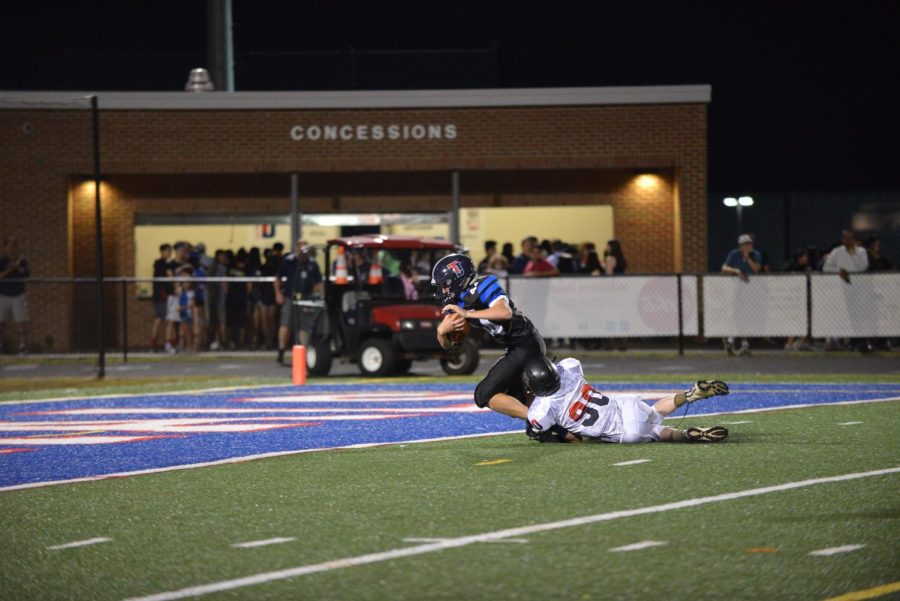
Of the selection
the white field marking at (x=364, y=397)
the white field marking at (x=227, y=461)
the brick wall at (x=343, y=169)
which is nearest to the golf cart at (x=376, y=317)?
the white field marking at (x=364, y=397)

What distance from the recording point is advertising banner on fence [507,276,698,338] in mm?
24406

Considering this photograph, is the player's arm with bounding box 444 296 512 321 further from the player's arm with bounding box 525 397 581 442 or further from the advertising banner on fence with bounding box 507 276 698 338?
the advertising banner on fence with bounding box 507 276 698 338

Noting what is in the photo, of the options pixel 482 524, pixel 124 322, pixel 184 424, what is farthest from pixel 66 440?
pixel 124 322

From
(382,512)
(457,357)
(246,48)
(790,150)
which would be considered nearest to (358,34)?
(246,48)

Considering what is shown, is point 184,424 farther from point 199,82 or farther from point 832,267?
point 199,82

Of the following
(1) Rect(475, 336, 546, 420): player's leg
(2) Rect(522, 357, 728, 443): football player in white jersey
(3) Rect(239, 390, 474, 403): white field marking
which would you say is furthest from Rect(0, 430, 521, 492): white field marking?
(3) Rect(239, 390, 474, 403): white field marking

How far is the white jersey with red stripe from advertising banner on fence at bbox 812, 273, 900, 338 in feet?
44.5

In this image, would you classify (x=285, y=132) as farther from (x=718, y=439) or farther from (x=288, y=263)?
(x=718, y=439)

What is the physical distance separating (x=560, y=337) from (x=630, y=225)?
638 centimetres

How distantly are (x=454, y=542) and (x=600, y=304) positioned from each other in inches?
691

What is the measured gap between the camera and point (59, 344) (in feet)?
82.4

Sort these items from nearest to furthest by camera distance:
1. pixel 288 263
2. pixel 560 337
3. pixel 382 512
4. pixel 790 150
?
pixel 382 512 < pixel 288 263 < pixel 560 337 < pixel 790 150

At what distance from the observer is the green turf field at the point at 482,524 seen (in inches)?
251

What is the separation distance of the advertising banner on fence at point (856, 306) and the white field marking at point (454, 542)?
14897 mm
